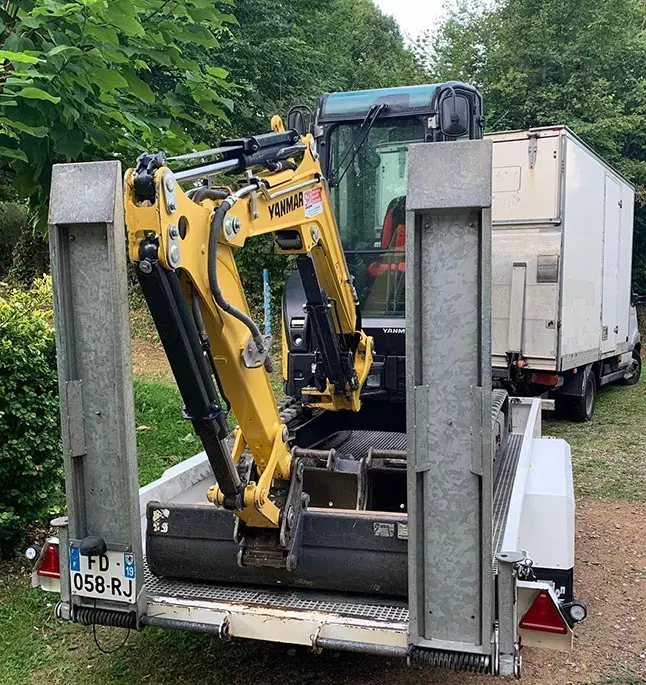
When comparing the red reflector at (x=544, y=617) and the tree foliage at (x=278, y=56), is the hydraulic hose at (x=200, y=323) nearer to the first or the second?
the red reflector at (x=544, y=617)

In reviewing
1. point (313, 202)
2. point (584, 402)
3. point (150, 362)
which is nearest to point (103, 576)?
point (313, 202)

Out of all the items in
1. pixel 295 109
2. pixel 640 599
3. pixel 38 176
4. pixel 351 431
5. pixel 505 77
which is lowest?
pixel 640 599

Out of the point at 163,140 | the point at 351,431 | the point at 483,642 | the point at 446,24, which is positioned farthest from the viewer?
the point at 446,24

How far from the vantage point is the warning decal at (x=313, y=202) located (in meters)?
4.20

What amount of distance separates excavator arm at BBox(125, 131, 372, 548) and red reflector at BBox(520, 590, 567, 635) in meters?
1.18

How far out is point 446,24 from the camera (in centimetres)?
2722

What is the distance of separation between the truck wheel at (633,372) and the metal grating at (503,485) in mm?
8146

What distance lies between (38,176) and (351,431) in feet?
10.6

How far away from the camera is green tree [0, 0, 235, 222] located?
149 inches

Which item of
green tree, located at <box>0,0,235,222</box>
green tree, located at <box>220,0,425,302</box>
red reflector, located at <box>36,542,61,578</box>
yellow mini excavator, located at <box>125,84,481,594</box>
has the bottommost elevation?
red reflector, located at <box>36,542,61,578</box>

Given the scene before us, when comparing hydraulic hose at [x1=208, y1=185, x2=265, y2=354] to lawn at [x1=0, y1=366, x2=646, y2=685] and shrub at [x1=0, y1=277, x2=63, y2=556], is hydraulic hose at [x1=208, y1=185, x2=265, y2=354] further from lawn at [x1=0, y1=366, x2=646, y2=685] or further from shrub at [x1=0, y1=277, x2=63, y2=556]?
shrub at [x1=0, y1=277, x2=63, y2=556]

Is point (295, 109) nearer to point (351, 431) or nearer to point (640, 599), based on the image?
point (351, 431)

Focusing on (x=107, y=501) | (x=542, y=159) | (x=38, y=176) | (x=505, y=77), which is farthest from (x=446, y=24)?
(x=107, y=501)

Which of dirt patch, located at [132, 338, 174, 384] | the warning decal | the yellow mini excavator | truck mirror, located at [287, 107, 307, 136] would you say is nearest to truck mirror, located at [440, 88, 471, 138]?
truck mirror, located at [287, 107, 307, 136]
